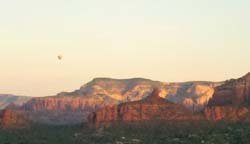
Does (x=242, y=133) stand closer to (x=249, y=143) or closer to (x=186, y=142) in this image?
(x=186, y=142)

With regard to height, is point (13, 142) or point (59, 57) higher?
point (59, 57)

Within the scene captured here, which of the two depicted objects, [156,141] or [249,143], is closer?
[249,143]

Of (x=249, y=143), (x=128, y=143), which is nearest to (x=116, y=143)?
(x=128, y=143)

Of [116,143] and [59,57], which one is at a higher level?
[59,57]

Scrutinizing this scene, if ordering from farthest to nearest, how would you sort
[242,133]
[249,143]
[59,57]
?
[242,133], [59,57], [249,143]

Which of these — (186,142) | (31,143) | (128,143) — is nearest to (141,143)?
(128,143)

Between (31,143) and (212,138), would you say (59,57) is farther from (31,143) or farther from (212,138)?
(212,138)

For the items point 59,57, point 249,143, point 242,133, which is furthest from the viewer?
point 242,133

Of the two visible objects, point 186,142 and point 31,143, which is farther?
point 31,143
